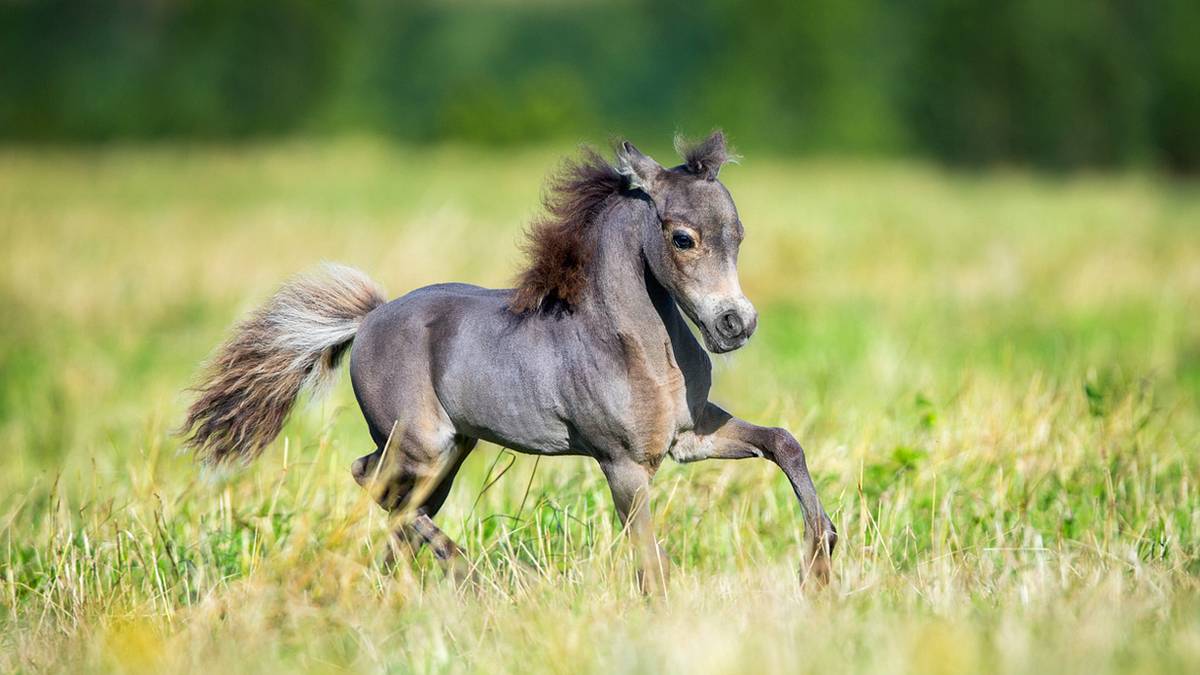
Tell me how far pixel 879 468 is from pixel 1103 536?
105 centimetres

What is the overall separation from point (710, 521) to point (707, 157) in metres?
1.87

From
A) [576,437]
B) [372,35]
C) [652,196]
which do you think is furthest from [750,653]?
→ [372,35]

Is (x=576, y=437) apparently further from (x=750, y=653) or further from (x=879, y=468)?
(x=879, y=468)

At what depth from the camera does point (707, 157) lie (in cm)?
441

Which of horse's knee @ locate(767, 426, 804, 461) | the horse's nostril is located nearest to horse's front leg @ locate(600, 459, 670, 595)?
horse's knee @ locate(767, 426, 804, 461)

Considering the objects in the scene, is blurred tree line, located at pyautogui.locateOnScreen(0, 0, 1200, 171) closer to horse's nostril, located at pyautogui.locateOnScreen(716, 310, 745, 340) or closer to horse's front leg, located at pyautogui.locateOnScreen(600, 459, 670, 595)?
horse's front leg, located at pyautogui.locateOnScreen(600, 459, 670, 595)

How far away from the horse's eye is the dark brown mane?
41cm

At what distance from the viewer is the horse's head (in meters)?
4.19

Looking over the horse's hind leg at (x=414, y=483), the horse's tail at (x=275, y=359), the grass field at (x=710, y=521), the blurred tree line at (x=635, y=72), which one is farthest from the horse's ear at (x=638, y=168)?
the blurred tree line at (x=635, y=72)

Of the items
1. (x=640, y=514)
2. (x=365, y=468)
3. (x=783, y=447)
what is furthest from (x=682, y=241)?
(x=365, y=468)

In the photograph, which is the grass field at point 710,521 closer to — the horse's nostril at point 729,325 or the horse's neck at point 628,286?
the horse's neck at point 628,286

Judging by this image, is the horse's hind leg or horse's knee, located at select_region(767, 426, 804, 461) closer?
horse's knee, located at select_region(767, 426, 804, 461)

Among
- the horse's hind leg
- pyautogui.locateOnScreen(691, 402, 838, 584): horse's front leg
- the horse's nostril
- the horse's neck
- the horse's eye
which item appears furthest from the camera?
the horse's hind leg

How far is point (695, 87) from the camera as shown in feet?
190
